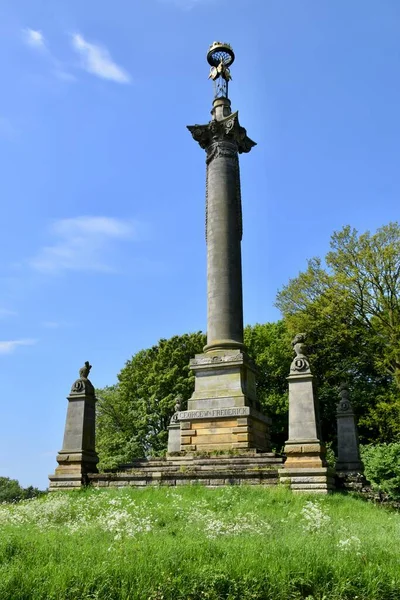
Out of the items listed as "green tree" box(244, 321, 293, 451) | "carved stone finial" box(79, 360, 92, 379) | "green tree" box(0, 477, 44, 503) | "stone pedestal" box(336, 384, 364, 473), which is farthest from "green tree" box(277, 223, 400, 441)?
"green tree" box(0, 477, 44, 503)

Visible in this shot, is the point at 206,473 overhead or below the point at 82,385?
below

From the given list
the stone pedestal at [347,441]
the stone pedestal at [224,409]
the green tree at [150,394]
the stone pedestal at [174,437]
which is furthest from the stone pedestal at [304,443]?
the green tree at [150,394]

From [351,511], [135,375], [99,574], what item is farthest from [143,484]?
[135,375]

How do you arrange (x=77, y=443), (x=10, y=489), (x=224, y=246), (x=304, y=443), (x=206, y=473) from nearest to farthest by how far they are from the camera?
(x=304, y=443) → (x=206, y=473) → (x=77, y=443) → (x=224, y=246) → (x=10, y=489)

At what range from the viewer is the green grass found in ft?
18.0

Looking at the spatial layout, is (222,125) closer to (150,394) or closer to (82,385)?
(82,385)

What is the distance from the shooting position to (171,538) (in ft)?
24.7

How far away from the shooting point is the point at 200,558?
20.5 ft

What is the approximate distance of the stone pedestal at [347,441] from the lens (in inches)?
722

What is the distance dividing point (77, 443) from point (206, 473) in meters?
4.15

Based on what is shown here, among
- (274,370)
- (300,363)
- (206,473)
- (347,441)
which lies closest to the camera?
(206,473)

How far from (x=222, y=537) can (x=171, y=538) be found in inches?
32.5

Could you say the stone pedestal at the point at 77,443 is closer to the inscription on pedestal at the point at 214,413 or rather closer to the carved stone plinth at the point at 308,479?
the inscription on pedestal at the point at 214,413

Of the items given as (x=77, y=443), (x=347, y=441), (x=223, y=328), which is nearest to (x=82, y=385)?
(x=77, y=443)
